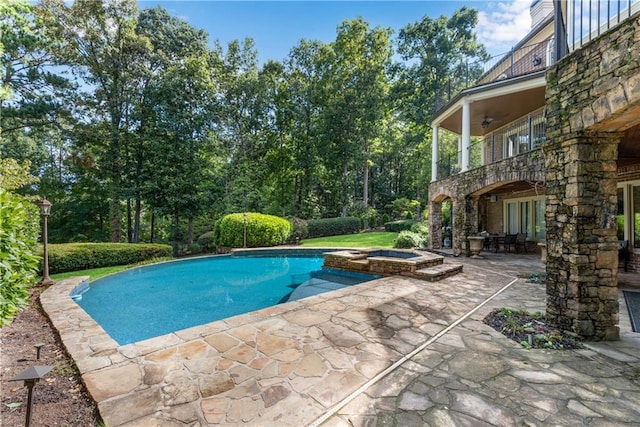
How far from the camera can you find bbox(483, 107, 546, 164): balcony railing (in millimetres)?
8242

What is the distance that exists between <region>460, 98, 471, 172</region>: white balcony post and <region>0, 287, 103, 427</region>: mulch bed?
11498 millimetres

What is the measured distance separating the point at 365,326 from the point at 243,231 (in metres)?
11.2

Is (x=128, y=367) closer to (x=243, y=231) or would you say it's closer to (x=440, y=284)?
(x=440, y=284)

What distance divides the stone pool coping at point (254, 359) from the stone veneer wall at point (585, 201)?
154 cm

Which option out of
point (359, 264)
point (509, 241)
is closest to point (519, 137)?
point (509, 241)

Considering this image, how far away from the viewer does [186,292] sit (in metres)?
7.70

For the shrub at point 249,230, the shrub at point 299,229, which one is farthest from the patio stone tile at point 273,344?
the shrub at point 299,229

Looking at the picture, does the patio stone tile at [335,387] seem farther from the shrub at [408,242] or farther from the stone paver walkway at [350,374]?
the shrub at [408,242]

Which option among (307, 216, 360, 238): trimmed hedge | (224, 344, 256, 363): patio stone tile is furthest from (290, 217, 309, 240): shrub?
(224, 344, 256, 363): patio stone tile

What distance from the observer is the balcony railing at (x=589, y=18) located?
3498 millimetres

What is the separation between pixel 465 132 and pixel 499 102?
152 cm

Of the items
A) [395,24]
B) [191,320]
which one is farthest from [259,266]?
[395,24]

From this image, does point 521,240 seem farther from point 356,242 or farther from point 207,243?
point 207,243

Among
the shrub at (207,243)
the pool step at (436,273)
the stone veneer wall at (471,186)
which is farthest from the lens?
the shrub at (207,243)
